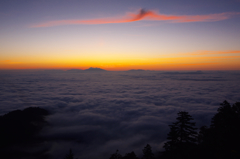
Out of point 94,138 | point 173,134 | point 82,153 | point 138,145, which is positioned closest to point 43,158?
point 82,153

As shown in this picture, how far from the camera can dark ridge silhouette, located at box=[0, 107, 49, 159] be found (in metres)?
39.5

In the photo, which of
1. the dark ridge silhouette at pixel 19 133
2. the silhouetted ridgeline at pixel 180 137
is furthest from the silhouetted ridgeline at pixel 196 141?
the dark ridge silhouette at pixel 19 133

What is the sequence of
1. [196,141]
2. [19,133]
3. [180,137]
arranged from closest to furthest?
[196,141] → [180,137] → [19,133]

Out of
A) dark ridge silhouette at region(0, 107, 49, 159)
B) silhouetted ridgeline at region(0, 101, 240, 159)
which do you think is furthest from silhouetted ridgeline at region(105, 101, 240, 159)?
dark ridge silhouette at region(0, 107, 49, 159)

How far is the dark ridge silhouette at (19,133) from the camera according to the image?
39.5 metres

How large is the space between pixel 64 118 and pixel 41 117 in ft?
34.3

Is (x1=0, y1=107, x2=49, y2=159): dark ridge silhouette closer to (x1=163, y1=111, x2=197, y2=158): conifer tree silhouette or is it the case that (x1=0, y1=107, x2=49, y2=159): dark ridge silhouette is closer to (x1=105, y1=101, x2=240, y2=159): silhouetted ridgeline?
(x1=105, y1=101, x2=240, y2=159): silhouetted ridgeline

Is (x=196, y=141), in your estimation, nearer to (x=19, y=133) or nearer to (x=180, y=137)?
(x=180, y=137)

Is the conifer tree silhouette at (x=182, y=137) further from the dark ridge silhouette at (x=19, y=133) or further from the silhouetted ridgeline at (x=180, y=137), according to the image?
the dark ridge silhouette at (x=19, y=133)

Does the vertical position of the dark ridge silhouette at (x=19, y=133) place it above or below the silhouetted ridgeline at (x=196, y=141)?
below

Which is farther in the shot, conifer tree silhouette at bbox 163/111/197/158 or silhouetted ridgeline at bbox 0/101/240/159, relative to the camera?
silhouetted ridgeline at bbox 0/101/240/159

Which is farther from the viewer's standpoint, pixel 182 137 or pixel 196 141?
pixel 182 137

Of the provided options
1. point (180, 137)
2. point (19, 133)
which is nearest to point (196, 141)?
point (180, 137)

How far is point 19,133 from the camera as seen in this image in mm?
48281
